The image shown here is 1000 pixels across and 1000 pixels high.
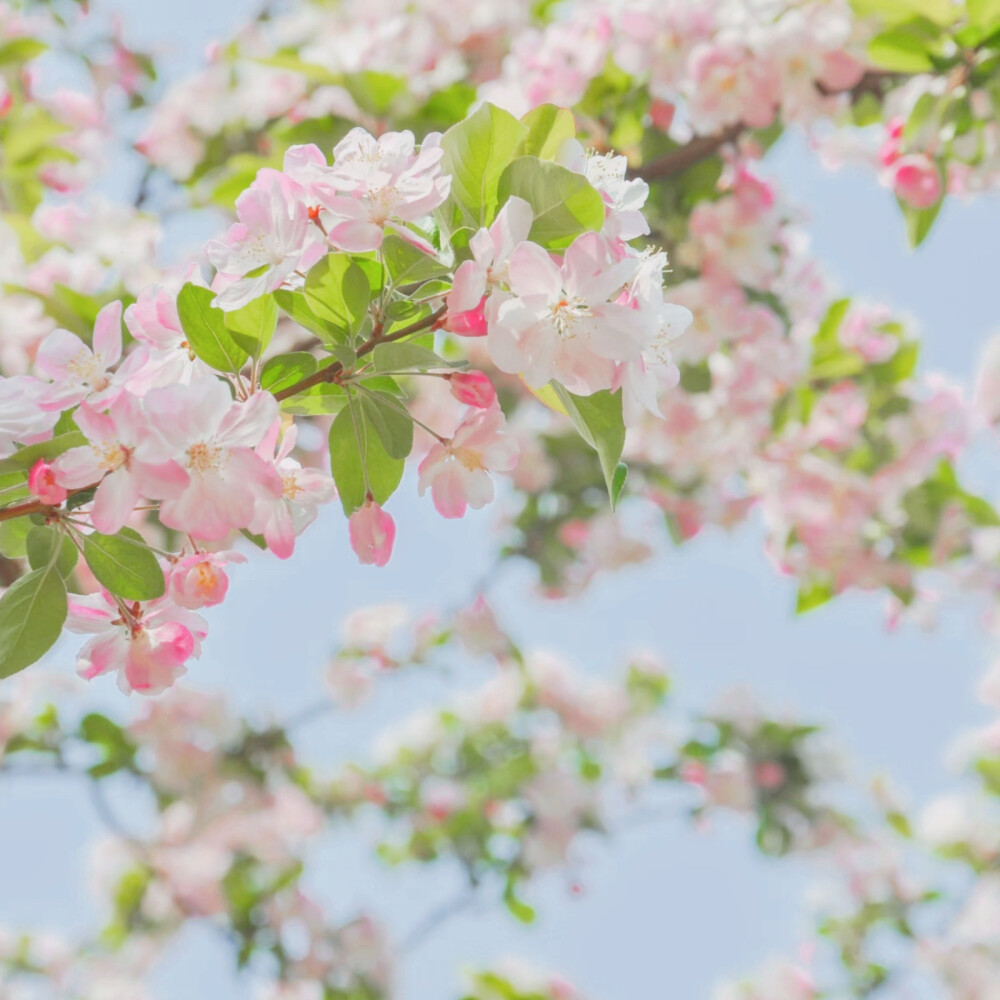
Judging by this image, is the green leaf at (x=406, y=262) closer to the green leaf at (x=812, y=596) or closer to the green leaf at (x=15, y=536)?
the green leaf at (x=15, y=536)

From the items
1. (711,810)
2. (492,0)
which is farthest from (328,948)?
(492,0)

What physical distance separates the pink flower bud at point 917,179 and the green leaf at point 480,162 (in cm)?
88

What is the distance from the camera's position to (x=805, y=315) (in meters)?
1.74

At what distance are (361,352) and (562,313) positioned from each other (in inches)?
4.8

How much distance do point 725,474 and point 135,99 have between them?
67.8 inches

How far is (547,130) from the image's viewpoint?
2.22ft

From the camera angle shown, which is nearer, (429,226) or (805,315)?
(429,226)

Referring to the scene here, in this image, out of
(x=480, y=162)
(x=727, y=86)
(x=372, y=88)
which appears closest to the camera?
(x=480, y=162)

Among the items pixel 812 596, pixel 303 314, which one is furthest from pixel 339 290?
pixel 812 596

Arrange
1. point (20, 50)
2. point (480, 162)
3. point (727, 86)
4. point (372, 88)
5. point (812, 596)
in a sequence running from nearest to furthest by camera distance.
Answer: point (480, 162) < point (727, 86) < point (372, 88) < point (20, 50) < point (812, 596)

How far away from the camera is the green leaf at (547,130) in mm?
671

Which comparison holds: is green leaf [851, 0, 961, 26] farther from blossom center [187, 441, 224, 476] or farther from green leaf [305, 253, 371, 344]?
blossom center [187, 441, 224, 476]

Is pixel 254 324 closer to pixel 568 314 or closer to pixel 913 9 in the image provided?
pixel 568 314

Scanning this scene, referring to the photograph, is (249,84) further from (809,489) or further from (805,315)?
(809,489)
